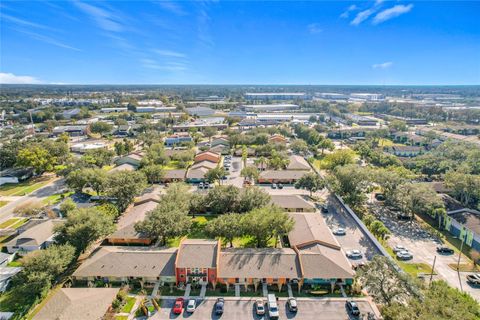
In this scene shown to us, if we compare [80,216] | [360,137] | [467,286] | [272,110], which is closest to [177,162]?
[80,216]

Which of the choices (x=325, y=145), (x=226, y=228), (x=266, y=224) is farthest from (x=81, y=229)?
(x=325, y=145)

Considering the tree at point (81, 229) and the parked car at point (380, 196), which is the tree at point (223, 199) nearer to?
the tree at point (81, 229)

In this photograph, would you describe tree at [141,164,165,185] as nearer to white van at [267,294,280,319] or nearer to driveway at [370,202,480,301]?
white van at [267,294,280,319]

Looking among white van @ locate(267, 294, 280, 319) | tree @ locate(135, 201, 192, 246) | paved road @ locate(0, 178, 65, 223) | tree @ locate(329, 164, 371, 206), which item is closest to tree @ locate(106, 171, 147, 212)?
tree @ locate(135, 201, 192, 246)

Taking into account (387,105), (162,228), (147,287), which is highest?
(387,105)

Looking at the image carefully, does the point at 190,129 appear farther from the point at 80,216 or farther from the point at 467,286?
the point at 467,286

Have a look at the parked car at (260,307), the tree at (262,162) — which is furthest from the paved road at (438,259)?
the tree at (262,162)
